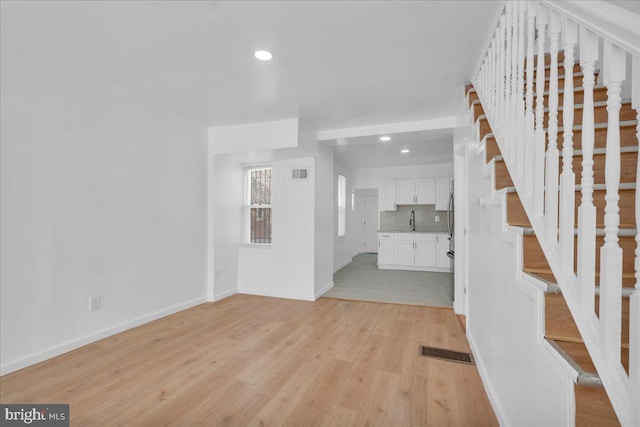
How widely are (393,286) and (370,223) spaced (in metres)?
4.44

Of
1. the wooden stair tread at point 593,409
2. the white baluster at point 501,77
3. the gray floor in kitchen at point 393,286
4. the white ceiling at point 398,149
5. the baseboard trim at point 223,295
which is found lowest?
the gray floor in kitchen at point 393,286

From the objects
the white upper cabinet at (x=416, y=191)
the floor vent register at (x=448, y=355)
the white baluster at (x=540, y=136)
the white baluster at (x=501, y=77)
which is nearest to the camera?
the white baluster at (x=540, y=136)

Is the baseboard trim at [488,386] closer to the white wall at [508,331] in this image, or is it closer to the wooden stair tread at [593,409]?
the white wall at [508,331]

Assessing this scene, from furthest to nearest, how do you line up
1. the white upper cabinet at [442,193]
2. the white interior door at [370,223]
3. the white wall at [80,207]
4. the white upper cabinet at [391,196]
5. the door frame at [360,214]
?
the white interior door at [370,223] → the door frame at [360,214] → the white upper cabinet at [391,196] → the white upper cabinet at [442,193] → the white wall at [80,207]

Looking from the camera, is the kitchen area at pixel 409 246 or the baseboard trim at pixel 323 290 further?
the kitchen area at pixel 409 246

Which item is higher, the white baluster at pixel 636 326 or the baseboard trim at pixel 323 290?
the white baluster at pixel 636 326

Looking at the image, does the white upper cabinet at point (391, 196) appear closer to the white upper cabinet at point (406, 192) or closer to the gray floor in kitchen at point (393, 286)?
the white upper cabinet at point (406, 192)

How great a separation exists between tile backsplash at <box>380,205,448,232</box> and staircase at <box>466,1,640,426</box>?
544 cm

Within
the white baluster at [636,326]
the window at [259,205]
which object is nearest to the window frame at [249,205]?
the window at [259,205]

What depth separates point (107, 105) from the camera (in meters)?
2.84

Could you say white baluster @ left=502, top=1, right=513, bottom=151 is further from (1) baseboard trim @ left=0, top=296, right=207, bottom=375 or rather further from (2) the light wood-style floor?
(1) baseboard trim @ left=0, top=296, right=207, bottom=375

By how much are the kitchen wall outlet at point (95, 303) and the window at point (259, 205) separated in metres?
2.30

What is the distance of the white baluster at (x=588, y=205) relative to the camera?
90cm

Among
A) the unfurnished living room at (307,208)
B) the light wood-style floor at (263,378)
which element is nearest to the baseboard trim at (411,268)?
the unfurnished living room at (307,208)
